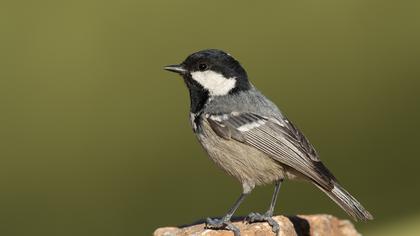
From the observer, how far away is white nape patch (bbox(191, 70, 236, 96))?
261 centimetres

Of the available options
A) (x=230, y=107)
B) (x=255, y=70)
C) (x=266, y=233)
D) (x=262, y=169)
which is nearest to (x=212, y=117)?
(x=230, y=107)

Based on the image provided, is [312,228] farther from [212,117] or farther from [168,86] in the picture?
[168,86]

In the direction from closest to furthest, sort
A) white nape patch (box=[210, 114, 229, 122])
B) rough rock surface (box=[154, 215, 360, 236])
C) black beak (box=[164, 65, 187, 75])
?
rough rock surface (box=[154, 215, 360, 236])
white nape patch (box=[210, 114, 229, 122])
black beak (box=[164, 65, 187, 75])

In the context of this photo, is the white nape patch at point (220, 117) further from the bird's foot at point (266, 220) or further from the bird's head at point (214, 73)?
the bird's foot at point (266, 220)

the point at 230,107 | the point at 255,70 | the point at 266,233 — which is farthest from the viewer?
the point at 255,70

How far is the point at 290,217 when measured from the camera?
8.74 feet

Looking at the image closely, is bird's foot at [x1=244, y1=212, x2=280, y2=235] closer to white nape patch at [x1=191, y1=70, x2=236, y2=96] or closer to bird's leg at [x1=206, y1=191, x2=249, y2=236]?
bird's leg at [x1=206, y1=191, x2=249, y2=236]

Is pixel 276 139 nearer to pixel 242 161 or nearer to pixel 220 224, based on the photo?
pixel 242 161

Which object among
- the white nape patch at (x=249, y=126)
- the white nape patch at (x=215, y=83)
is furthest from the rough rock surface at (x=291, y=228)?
the white nape patch at (x=215, y=83)

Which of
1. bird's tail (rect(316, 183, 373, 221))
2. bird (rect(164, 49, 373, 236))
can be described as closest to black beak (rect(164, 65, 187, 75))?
bird (rect(164, 49, 373, 236))

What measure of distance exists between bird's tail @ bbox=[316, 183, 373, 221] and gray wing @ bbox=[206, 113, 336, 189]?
3 centimetres

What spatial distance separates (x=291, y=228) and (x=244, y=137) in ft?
1.10

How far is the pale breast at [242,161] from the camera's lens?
247 centimetres

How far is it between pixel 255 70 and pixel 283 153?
1.29m
